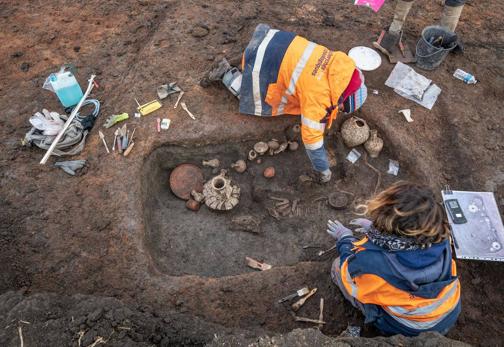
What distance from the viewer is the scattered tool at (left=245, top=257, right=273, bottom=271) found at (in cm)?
436

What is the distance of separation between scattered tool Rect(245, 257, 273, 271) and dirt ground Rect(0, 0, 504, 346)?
10cm

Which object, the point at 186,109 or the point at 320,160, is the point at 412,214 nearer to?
the point at 320,160

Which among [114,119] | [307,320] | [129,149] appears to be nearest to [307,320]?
[307,320]

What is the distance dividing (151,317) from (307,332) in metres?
1.47

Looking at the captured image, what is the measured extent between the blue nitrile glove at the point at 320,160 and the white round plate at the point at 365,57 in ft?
6.21

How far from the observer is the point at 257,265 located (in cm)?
441

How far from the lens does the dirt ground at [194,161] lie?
13.1ft

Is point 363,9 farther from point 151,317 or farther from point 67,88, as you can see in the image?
point 151,317

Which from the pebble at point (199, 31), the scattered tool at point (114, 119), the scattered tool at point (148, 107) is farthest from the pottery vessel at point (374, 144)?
the scattered tool at point (114, 119)

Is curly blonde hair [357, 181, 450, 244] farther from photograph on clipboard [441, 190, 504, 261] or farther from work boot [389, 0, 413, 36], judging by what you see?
work boot [389, 0, 413, 36]

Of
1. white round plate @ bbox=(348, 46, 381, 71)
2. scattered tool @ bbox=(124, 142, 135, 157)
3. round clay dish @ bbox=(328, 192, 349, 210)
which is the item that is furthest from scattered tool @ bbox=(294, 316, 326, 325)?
white round plate @ bbox=(348, 46, 381, 71)

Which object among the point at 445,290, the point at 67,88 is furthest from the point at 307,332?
the point at 67,88

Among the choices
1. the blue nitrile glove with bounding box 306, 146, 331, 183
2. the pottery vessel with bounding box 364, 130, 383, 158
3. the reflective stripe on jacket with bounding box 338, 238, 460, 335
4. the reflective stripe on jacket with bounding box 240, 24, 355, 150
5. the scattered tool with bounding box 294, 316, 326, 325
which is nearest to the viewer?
the reflective stripe on jacket with bounding box 338, 238, 460, 335

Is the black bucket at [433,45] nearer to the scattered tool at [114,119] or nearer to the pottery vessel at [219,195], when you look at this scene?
the pottery vessel at [219,195]
